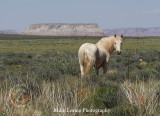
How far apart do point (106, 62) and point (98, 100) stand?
557cm

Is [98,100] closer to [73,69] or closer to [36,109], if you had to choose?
[36,109]

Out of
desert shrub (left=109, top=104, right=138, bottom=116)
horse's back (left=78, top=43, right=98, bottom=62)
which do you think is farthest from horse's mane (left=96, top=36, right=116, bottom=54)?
desert shrub (left=109, top=104, right=138, bottom=116)

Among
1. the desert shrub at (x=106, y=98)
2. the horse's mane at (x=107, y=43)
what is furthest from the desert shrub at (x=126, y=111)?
the horse's mane at (x=107, y=43)

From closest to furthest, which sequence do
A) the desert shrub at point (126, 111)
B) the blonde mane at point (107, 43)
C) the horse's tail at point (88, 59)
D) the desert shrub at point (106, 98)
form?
1. the desert shrub at point (126, 111)
2. the desert shrub at point (106, 98)
3. the horse's tail at point (88, 59)
4. the blonde mane at point (107, 43)

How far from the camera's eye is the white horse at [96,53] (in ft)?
35.1

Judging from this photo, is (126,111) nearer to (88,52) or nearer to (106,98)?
(106,98)

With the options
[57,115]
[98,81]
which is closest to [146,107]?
[57,115]

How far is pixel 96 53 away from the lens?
10898mm

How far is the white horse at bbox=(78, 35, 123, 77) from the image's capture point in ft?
35.1

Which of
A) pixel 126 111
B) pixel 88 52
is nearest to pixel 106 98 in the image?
pixel 126 111

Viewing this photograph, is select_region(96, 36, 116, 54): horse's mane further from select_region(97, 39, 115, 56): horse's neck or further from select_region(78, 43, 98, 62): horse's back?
select_region(78, 43, 98, 62): horse's back

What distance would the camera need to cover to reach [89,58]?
1069cm

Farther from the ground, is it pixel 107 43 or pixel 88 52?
pixel 107 43

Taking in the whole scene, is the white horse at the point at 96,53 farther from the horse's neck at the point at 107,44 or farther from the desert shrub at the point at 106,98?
the desert shrub at the point at 106,98
